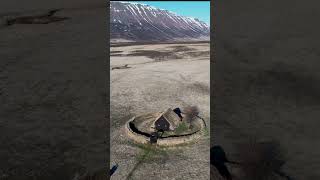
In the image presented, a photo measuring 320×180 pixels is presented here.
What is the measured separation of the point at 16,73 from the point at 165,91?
11081 millimetres

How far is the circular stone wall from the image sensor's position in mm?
14938

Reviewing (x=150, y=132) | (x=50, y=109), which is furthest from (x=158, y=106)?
(x=50, y=109)

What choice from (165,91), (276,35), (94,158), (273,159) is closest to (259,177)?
(273,159)

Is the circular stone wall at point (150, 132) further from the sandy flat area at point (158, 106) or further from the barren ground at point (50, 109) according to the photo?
the barren ground at point (50, 109)

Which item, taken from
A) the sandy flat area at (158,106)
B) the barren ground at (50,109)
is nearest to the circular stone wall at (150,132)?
the sandy flat area at (158,106)

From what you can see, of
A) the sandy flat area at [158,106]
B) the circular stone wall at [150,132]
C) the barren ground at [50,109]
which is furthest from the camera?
the circular stone wall at [150,132]

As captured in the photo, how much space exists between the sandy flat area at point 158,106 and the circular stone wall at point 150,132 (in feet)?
1.36

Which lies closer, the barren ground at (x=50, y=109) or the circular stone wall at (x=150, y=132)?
the barren ground at (x=50, y=109)

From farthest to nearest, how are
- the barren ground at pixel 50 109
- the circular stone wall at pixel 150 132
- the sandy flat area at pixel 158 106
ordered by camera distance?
the circular stone wall at pixel 150 132 < the barren ground at pixel 50 109 < the sandy flat area at pixel 158 106

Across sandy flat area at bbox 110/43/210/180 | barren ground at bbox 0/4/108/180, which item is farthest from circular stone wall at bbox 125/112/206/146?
barren ground at bbox 0/4/108/180

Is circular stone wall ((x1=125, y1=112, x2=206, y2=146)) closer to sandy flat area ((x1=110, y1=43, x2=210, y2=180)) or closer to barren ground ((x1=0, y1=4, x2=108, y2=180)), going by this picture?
sandy flat area ((x1=110, y1=43, x2=210, y2=180))

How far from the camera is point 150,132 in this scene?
16.3m

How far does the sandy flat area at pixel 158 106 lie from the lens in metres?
12.7

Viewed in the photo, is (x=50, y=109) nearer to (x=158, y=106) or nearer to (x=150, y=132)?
(x=150, y=132)
